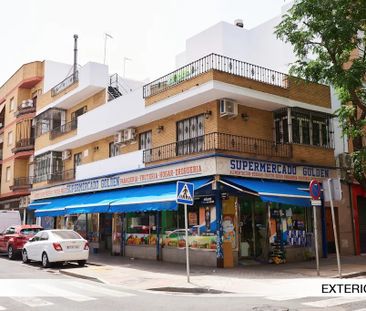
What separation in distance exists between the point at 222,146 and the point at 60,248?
731cm

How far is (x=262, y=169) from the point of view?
1742 cm

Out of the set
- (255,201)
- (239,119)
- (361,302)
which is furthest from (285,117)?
(361,302)

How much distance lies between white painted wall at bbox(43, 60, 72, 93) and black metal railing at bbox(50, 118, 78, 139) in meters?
5.92

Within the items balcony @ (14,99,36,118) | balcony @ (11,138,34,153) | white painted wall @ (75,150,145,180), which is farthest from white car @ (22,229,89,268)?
balcony @ (14,99,36,118)

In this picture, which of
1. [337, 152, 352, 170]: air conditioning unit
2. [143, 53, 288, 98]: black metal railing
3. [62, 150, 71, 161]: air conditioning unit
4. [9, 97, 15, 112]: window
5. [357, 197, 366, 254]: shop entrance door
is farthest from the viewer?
[9, 97, 15, 112]: window

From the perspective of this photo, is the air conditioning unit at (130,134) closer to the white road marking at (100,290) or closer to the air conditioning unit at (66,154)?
the air conditioning unit at (66,154)

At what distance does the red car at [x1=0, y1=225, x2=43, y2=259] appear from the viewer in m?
20.9

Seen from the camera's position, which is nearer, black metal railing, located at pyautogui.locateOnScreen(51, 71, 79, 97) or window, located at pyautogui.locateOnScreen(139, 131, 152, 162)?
window, located at pyautogui.locateOnScreen(139, 131, 152, 162)

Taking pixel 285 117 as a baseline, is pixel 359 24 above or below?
above

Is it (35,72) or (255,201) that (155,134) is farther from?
(35,72)

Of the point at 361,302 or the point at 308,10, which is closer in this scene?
the point at 361,302

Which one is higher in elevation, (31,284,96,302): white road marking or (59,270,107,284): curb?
(31,284,96,302): white road marking

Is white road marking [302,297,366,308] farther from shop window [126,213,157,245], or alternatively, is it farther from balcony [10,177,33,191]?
balcony [10,177,33,191]

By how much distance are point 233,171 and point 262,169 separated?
1.59 metres
